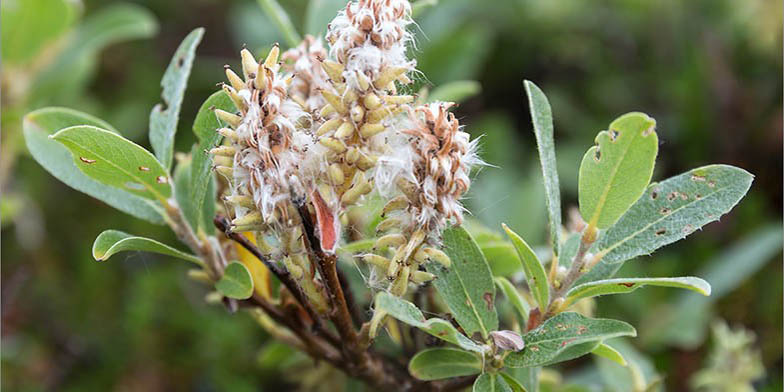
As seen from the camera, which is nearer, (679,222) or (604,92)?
(679,222)

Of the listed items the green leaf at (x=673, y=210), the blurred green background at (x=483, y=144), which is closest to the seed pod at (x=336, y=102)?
the green leaf at (x=673, y=210)

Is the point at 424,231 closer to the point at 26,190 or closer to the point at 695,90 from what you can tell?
the point at 695,90

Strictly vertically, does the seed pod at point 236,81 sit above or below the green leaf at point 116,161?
above

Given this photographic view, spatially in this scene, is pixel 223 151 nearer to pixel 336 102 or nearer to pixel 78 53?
pixel 336 102

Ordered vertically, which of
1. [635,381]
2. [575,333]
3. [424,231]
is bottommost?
[635,381]

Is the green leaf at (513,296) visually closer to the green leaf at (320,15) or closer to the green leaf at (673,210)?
the green leaf at (673,210)

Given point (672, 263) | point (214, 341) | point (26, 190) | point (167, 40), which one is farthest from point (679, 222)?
point (167, 40)
